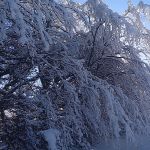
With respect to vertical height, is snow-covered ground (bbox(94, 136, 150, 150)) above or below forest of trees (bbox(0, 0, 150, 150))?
below

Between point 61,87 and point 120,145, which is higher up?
point 61,87

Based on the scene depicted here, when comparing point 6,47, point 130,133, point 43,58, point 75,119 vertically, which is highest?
point 6,47

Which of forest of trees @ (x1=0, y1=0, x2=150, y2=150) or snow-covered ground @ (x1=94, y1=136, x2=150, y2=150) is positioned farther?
snow-covered ground @ (x1=94, y1=136, x2=150, y2=150)

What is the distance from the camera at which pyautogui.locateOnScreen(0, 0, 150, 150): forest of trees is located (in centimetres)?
629

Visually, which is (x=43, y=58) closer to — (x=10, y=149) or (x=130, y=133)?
(x=10, y=149)

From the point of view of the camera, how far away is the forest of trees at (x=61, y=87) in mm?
6293

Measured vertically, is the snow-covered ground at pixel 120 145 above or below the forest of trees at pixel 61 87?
below

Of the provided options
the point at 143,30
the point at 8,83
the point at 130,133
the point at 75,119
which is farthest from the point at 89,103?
the point at 143,30

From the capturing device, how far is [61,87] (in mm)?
7168

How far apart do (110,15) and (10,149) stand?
11.0 feet

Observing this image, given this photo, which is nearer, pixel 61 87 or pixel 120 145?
pixel 61 87

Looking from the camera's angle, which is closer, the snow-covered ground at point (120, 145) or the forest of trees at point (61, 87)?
the forest of trees at point (61, 87)

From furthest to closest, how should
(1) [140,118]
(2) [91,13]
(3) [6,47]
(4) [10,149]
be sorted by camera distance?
(1) [140,118], (2) [91,13], (3) [6,47], (4) [10,149]

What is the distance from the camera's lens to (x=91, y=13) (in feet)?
25.5
